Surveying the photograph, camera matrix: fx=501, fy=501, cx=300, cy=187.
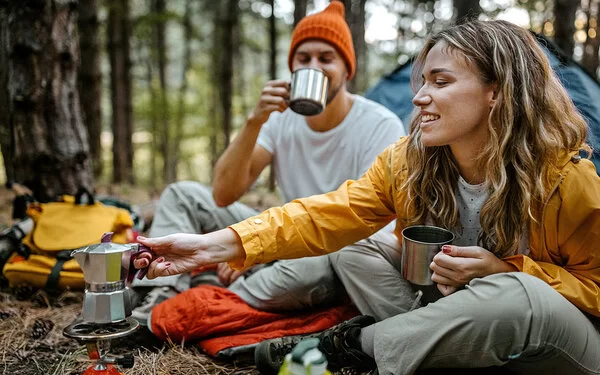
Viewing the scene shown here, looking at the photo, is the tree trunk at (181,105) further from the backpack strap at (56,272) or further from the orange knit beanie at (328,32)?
the backpack strap at (56,272)

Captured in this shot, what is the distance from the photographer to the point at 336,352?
6.59ft

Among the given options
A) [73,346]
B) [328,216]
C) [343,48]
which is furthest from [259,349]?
[343,48]

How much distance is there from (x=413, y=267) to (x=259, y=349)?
74cm

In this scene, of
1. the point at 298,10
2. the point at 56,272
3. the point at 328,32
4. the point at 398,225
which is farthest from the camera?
the point at 298,10

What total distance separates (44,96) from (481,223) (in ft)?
10.2

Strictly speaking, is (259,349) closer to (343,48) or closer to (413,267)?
(413,267)

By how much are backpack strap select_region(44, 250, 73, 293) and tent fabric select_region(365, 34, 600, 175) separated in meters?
2.07

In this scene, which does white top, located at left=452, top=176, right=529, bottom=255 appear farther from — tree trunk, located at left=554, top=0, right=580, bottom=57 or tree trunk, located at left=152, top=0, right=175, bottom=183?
tree trunk, located at left=152, top=0, right=175, bottom=183

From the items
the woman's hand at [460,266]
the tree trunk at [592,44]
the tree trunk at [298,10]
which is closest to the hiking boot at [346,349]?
the woman's hand at [460,266]

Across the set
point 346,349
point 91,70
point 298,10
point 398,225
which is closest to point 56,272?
point 346,349

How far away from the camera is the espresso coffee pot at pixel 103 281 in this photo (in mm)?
1522

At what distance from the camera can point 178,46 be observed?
1013 inches

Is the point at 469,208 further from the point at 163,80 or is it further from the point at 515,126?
the point at 163,80

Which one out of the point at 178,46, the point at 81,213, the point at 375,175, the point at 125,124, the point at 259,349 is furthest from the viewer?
the point at 178,46
